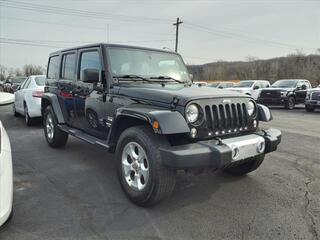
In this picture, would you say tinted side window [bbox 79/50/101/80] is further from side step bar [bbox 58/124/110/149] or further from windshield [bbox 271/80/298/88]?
windshield [bbox 271/80/298/88]

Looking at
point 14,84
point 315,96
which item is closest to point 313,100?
point 315,96

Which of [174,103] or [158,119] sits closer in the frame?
[158,119]

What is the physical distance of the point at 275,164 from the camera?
5.09 meters

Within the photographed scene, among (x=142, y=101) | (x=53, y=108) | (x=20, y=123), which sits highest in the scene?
(x=142, y=101)

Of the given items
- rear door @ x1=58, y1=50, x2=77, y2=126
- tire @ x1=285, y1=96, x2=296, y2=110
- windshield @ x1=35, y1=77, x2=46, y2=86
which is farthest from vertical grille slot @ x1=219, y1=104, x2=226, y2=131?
tire @ x1=285, y1=96, x2=296, y2=110

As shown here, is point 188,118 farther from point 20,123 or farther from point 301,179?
point 20,123

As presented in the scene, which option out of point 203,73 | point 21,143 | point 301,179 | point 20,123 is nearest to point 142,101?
point 301,179

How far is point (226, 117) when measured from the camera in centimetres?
343

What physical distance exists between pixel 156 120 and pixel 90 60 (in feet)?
7.12

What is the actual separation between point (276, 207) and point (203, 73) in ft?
198

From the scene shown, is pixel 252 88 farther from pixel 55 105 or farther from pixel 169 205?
pixel 169 205

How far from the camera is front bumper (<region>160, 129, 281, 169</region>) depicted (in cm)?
282

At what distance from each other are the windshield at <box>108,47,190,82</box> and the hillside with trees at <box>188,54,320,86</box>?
106 feet

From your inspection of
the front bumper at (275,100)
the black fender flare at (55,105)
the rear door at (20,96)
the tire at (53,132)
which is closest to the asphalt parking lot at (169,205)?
the tire at (53,132)
